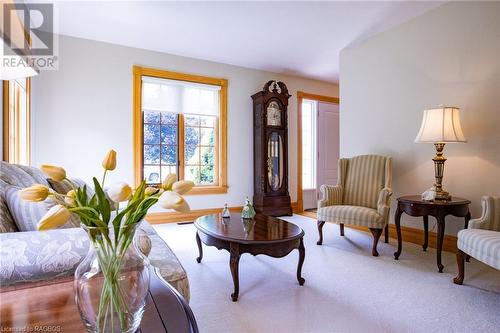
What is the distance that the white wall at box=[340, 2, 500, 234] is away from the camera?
2.70 m

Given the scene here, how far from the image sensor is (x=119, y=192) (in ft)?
1.93

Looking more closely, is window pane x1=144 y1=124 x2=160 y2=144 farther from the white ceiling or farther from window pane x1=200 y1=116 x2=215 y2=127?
the white ceiling

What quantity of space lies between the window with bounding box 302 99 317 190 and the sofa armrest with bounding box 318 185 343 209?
6.89 ft

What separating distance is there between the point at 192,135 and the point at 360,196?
2640 millimetres

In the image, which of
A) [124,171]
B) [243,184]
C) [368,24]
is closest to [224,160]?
[243,184]

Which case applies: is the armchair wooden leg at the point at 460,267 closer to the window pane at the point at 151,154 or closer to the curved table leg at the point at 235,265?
the curved table leg at the point at 235,265

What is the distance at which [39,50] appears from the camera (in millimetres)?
3643

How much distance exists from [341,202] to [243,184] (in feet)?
6.07

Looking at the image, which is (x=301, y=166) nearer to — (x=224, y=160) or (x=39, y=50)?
(x=224, y=160)

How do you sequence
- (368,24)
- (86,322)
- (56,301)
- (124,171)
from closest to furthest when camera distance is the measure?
(86,322)
(56,301)
(368,24)
(124,171)

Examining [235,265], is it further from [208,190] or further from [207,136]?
[207,136]

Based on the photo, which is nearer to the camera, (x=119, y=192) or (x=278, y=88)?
(x=119, y=192)

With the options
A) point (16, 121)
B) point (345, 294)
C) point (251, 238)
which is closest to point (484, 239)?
point (345, 294)

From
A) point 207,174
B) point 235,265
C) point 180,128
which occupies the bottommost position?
point 235,265
